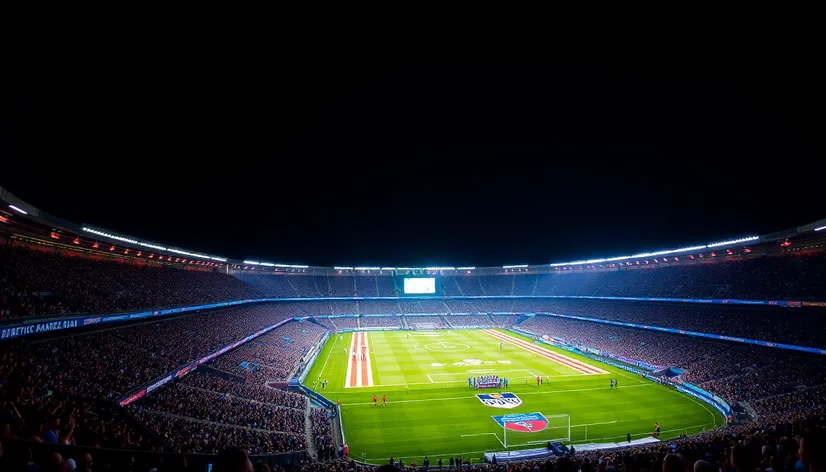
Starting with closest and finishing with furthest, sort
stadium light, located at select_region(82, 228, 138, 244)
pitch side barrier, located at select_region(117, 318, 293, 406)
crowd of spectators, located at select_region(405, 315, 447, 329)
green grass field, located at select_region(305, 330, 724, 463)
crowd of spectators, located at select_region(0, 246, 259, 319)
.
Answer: pitch side barrier, located at select_region(117, 318, 293, 406)
crowd of spectators, located at select_region(0, 246, 259, 319)
green grass field, located at select_region(305, 330, 724, 463)
stadium light, located at select_region(82, 228, 138, 244)
crowd of spectators, located at select_region(405, 315, 447, 329)

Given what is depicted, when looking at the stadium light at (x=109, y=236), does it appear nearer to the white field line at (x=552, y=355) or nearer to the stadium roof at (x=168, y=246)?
the stadium roof at (x=168, y=246)

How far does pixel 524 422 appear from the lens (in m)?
27.2

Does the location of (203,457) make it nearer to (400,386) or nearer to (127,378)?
(127,378)

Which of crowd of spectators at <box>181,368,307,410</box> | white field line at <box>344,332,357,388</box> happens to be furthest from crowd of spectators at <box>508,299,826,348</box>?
crowd of spectators at <box>181,368,307,410</box>

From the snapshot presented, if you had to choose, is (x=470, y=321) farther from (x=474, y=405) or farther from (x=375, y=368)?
(x=474, y=405)

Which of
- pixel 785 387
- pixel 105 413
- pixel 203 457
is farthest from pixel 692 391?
pixel 105 413

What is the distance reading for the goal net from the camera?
949 inches

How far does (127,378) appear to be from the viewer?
21.7 metres

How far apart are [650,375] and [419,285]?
2099 inches

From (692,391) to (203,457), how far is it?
3777 cm

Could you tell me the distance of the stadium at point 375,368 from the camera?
17.4 meters

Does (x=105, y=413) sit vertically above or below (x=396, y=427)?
above

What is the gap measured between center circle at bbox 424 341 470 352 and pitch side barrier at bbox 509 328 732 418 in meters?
13.2

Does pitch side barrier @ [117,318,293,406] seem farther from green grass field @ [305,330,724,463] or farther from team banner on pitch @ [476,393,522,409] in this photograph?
team banner on pitch @ [476,393,522,409]
